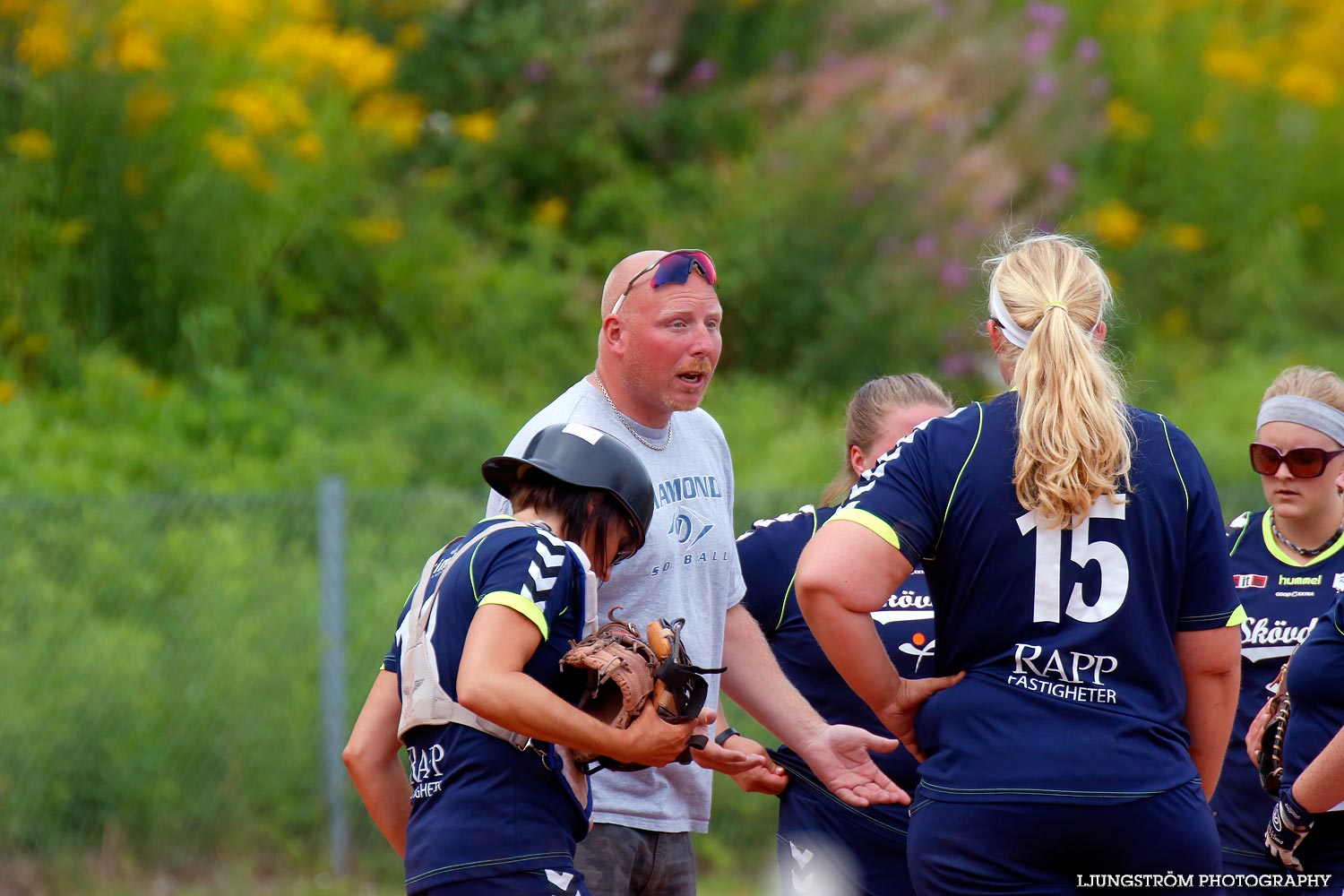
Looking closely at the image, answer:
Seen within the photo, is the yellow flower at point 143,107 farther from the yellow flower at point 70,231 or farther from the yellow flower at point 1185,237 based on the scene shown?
the yellow flower at point 1185,237

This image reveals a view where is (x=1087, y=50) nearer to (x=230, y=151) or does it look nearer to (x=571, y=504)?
(x=230, y=151)

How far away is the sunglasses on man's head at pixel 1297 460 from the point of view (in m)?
4.08

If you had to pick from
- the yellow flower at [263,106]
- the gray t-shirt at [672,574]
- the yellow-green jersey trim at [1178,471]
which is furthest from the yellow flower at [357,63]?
the yellow-green jersey trim at [1178,471]

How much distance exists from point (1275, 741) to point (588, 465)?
2113 mm

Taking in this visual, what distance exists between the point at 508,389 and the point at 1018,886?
8.20 meters

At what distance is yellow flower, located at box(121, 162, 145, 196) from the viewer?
9.91 metres

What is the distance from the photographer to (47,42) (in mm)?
9617

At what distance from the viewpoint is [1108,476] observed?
2914 millimetres

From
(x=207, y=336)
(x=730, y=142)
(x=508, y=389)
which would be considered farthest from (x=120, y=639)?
(x=730, y=142)

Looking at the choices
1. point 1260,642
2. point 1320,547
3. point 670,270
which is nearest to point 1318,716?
point 1260,642

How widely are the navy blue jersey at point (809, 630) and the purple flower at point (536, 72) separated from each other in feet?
26.7

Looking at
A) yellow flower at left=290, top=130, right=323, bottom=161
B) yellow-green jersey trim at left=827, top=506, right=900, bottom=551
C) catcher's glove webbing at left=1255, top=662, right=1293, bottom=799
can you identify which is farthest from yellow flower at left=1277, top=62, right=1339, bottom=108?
yellow-green jersey trim at left=827, top=506, right=900, bottom=551

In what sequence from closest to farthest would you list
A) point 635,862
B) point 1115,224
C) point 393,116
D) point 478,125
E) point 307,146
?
point 635,862 → point 307,146 → point 478,125 → point 393,116 → point 1115,224

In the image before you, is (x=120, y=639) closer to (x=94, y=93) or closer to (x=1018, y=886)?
(x=94, y=93)
